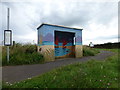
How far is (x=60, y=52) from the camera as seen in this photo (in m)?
9.91

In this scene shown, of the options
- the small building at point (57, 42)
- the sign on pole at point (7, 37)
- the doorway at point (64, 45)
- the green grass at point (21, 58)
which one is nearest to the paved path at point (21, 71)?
the green grass at point (21, 58)

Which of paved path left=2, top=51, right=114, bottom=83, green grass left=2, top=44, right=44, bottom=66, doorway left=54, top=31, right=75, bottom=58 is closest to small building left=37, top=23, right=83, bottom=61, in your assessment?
doorway left=54, top=31, right=75, bottom=58

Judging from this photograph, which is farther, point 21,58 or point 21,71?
point 21,58

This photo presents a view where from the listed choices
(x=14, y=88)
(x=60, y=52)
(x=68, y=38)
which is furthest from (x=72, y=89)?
(x=68, y=38)

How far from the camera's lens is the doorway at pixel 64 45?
986 centimetres

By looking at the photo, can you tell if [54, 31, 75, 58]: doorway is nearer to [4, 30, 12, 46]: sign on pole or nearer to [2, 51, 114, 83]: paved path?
[2, 51, 114, 83]: paved path

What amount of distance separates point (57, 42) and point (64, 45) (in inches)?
38.9

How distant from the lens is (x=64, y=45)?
10297 millimetres

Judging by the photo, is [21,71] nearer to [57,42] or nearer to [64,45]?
[57,42]

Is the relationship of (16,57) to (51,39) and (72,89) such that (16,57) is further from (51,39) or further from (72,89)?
(72,89)

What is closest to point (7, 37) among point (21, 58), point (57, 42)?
point (21, 58)

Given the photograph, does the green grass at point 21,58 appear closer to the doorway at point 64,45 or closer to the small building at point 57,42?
the small building at point 57,42

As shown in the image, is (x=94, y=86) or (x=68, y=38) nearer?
(x=94, y=86)

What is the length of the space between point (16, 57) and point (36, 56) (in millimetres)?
1437
